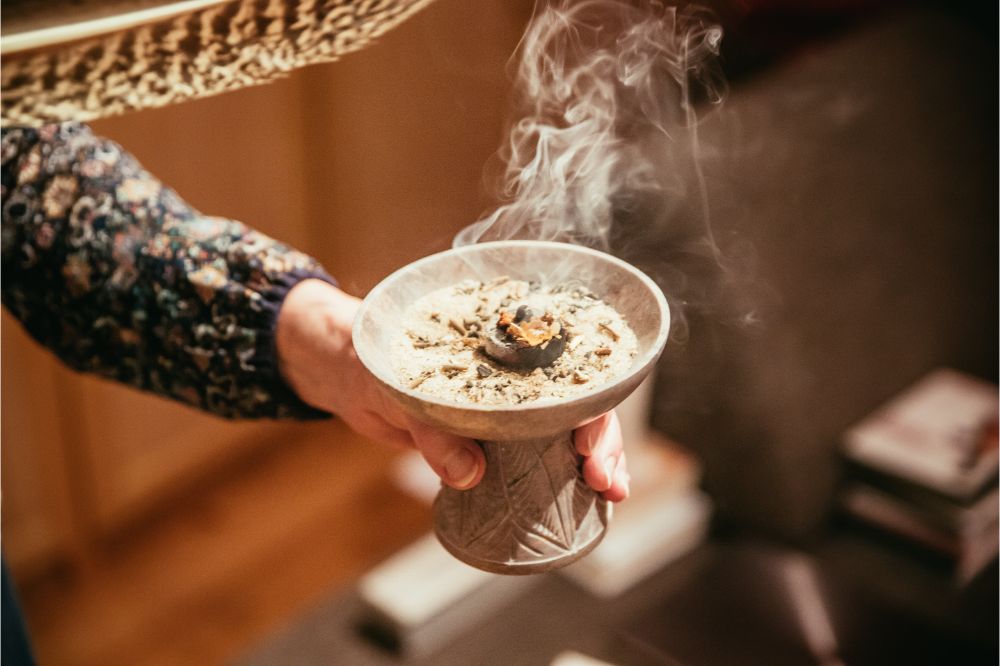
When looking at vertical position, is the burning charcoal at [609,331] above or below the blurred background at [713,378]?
above

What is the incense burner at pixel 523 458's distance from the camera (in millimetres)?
887

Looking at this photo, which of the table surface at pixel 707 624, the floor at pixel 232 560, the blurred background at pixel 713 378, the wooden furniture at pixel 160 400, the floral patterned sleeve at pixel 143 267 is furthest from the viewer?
the floor at pixel 232 560

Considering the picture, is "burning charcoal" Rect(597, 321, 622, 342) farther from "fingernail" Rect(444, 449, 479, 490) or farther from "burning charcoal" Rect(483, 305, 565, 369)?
"fingernail" Rect(444, 449, 479, 490)

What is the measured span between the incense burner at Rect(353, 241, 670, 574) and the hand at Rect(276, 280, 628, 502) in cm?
3

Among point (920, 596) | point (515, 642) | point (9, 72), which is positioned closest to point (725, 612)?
point (515, 642)

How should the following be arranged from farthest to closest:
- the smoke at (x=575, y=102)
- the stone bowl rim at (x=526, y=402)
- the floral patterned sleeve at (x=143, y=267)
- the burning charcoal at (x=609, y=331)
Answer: the floral patterned sleeve at (x=143, y=267)
the smoke at (x=575, y=102)
the burning charcoal at (x=609, y=331)
the stone bowl rim at (x=526, y=402)

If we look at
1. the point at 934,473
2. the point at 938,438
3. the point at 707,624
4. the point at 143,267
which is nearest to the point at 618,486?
the point at 143,267

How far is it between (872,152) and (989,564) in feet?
3.84

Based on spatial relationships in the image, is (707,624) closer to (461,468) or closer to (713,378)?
(713,378)

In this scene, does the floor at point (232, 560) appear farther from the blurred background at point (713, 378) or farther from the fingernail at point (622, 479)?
the fingernail at point (622, 479)

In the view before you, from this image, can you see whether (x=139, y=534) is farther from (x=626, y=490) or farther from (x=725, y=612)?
(x=626, y=490)

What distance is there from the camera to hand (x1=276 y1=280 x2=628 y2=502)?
0.94 metres

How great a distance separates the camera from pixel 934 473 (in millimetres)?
2266

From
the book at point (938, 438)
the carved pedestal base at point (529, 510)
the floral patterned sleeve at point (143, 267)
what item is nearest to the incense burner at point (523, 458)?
the carved pedestal base at point (529, 510)
